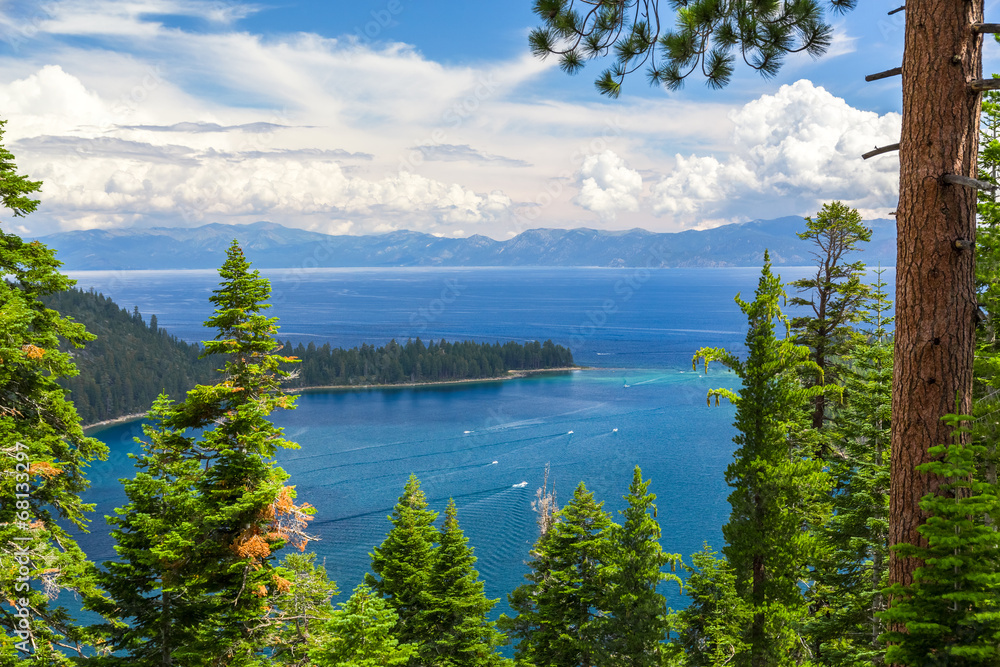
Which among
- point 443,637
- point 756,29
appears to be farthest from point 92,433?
point 756,29

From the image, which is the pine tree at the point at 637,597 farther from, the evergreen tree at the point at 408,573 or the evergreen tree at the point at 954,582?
the evergreen tree at the point at 954,582

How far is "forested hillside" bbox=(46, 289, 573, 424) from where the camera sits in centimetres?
10044

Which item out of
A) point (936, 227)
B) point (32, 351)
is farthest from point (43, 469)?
point (936, 227)

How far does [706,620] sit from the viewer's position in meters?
15.5

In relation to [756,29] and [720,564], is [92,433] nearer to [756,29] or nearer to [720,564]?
[720,564]

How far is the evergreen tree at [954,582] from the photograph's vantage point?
3.95 m

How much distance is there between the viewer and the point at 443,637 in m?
16.2

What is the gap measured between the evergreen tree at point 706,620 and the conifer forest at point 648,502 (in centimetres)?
7

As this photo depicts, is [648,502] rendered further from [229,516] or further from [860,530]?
[229,516]

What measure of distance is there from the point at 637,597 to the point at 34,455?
12.4 meters

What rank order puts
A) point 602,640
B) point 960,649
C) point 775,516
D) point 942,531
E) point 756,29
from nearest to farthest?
point 960,649, point 942,531, point 756,29, point 775,516, point 602,640

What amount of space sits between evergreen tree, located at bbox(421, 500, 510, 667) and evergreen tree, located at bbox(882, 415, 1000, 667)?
13589 mm

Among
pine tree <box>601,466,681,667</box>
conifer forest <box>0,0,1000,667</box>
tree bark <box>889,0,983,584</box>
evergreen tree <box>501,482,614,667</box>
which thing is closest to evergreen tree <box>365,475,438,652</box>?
conifer forest <box>0,0,1000,667</box>

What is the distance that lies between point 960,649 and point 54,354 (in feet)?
40.9
